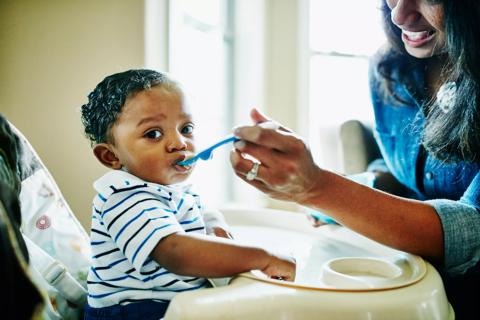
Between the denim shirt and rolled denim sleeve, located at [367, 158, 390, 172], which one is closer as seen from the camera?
the denim shirt

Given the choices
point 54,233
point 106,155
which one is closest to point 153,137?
point 106,155

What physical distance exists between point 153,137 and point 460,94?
0.62 metres

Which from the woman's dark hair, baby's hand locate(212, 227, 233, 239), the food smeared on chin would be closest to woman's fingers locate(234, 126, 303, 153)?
the food smeared on chin

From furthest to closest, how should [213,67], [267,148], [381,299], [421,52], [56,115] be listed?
[213,67], [56,115], [421,52], [267,148], [381,299]

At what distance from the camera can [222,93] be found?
234 cm

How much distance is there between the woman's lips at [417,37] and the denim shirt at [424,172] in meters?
0.18

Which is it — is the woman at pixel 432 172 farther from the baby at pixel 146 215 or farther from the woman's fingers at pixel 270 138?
the baby at pixel 146 215

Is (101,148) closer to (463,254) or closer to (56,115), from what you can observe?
(56,115)

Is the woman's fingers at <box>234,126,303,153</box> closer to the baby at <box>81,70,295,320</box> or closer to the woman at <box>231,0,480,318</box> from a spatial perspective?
the woman at <box>231,0,480,318</box>

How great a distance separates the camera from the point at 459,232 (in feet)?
2.64

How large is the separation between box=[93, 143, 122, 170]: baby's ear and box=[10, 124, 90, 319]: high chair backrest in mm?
134

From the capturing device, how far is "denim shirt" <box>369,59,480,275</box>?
2.66 feet

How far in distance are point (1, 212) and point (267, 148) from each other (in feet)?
1.39

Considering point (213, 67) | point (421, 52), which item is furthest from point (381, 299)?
point (213, 67)
